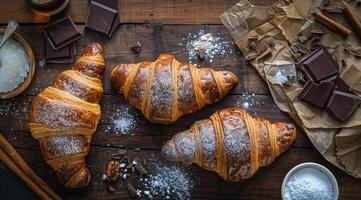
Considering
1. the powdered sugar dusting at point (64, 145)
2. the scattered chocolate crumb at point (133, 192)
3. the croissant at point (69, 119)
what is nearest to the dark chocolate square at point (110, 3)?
the croissant at point (69, 119)

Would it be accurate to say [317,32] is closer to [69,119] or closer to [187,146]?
[187,146]

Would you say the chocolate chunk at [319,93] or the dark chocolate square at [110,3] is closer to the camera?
the chocolate chunk at [319,93]

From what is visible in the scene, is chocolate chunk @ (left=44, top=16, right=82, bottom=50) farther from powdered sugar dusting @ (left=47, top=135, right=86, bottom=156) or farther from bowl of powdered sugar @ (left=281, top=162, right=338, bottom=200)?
bowl of powdered sugar @ (left=281, top=162, right=338, bottom=200)

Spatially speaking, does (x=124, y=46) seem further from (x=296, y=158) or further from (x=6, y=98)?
(x=296, y=158)

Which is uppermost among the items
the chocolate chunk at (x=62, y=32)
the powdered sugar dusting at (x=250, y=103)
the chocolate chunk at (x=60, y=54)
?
the chocolate chunk at (x=62, y=32)

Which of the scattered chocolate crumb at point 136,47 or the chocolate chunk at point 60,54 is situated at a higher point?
the scattered chocolate crumb at point 136,47

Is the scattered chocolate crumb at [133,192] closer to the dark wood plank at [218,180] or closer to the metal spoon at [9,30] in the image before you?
the dark wood plank at [218,180]

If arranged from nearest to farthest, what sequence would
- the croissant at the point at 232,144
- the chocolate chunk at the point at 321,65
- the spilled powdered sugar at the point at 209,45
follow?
the croissant at the point at 232,144 → the chocolate chunk at the point at 321,65 → the spilled powdered sugar at the point at 209,45

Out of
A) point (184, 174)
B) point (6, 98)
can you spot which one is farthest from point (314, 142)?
point (6, 98)
